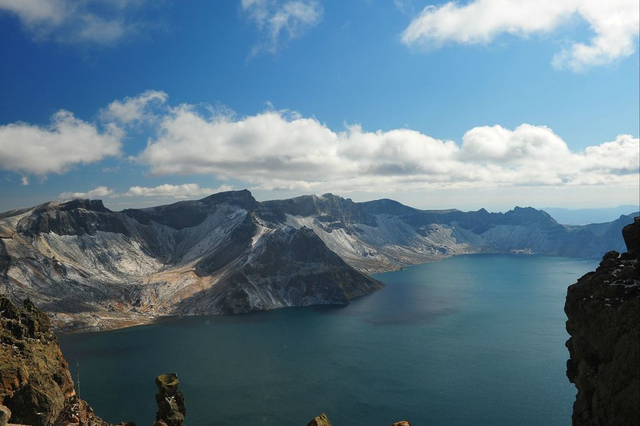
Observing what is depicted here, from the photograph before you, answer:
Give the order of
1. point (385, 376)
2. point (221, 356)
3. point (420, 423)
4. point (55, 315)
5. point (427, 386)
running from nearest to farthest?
point (420, 423) < point (427, 386) < point (385, 376) < point (221, 356) < point (55, 315)

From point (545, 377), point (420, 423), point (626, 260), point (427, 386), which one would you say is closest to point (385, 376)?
point (427, 386)

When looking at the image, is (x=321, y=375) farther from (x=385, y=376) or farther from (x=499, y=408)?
Answer: (x=499, y=408)

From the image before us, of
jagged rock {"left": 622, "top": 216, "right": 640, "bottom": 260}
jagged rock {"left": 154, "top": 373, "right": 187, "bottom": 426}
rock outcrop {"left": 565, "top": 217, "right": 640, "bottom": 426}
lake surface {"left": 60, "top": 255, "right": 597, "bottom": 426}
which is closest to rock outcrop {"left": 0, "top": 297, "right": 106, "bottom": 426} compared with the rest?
jagged rock {"left": 154, "top": 373, "right": 187, "bottom": 426}

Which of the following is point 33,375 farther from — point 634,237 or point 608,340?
point 634,237

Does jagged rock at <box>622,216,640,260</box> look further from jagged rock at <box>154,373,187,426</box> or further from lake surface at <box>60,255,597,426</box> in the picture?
lake surface at <box>60,255,597,426</box>

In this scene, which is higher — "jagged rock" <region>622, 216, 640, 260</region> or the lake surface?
"jagged rock" <region>622, 216, 640, 260</region>

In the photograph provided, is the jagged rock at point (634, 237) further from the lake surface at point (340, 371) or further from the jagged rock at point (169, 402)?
the lake surface at point (340, 371)

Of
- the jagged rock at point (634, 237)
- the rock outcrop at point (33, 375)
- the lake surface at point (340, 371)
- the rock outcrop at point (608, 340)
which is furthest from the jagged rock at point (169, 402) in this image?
the lake surface at point (340, 371)

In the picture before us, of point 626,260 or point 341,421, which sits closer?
point 626,260
